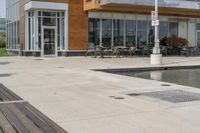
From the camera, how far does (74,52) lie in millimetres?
30703

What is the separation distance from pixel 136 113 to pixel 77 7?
902 inches

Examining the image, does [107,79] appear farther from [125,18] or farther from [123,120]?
[125,18]

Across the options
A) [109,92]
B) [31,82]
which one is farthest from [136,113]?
[31,82]

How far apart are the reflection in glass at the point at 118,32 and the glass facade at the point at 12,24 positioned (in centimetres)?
921

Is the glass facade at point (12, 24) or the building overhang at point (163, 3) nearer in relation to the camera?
the building overhang at point (163, 3)

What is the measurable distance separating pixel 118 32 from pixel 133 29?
157 cm

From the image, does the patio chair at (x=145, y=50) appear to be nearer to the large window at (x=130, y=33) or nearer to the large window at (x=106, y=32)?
the large window at (x=130, y=33)

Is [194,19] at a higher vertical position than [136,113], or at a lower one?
higher

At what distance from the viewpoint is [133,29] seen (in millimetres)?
33344

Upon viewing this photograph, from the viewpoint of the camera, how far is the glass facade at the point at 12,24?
36.6 metres

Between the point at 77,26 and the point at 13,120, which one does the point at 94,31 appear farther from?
the point at 13,120

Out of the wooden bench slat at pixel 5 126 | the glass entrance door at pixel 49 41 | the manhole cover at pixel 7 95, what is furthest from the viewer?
the glass entrance door at pixel 49 41

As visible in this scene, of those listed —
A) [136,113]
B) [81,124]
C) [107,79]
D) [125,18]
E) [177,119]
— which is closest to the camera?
[81,124]

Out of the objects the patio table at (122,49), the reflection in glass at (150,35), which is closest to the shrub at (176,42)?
the reflection in glass at (150,35)
